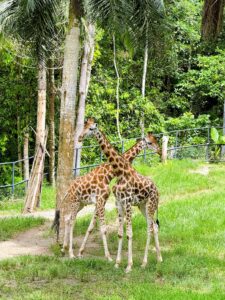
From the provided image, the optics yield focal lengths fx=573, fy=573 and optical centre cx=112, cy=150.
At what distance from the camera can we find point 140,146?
11406 mm

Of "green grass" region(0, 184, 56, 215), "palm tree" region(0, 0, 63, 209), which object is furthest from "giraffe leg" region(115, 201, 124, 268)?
"green grass" region(0, 184, 56, 215)

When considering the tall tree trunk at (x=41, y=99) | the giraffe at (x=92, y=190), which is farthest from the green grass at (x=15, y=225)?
the tall tree trunk at (x=41, y=99)

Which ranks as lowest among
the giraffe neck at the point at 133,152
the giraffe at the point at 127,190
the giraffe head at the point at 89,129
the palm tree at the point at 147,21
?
the giraffe at the point at 127,190

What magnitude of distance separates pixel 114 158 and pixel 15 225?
15.1 feet

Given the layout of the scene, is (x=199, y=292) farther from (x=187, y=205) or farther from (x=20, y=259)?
(x=187, y=205)

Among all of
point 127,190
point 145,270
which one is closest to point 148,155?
point 127,190

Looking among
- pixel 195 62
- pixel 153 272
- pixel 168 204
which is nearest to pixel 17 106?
pixel 168 204

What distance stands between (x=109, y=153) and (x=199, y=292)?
3.24 metres

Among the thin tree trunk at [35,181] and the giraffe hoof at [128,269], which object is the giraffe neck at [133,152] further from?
the thin tree trunk at [35,181]

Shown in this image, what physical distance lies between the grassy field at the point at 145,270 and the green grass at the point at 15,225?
3.99ft

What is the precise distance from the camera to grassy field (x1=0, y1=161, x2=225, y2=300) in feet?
28.3

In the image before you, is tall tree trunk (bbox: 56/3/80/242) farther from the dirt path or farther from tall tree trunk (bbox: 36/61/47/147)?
tall tree trunk (bbox: 36/61/47/147)

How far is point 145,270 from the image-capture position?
10195 mm

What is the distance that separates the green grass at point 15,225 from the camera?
1351 cm
